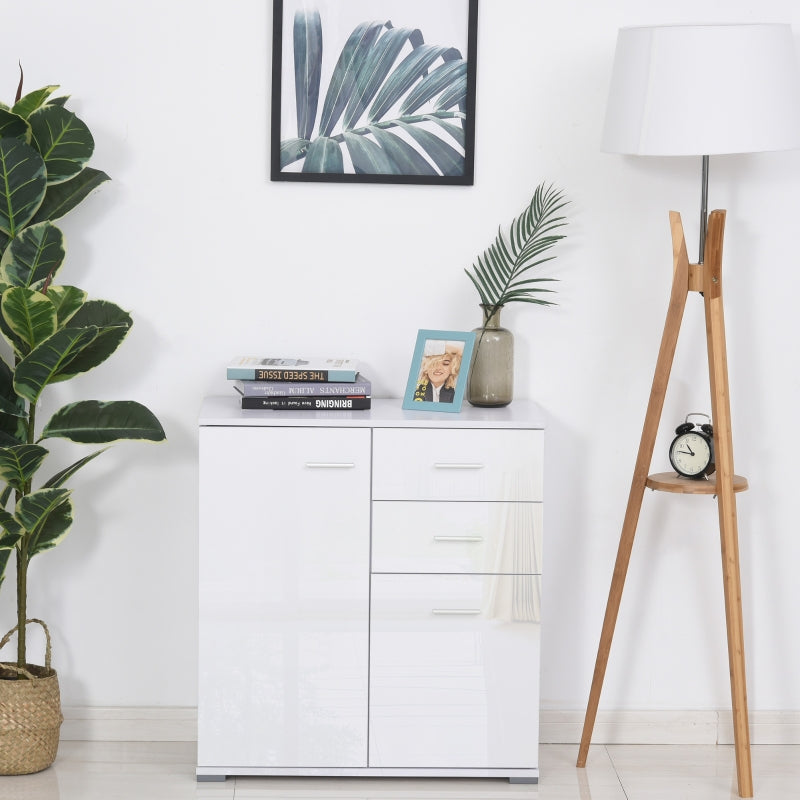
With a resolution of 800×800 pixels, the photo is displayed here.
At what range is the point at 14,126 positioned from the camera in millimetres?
2438

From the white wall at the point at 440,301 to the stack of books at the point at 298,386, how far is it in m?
0.23

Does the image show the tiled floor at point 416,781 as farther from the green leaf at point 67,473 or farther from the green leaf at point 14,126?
the green leaf at point 14,126

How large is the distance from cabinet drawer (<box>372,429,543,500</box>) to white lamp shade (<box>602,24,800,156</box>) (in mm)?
697

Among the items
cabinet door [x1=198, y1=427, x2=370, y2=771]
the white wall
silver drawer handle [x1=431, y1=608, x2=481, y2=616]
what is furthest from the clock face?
cabinet door [x1=198, y1=427, x2=370, y2=771]

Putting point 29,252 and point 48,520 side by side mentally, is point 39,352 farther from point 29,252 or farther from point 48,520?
point 48,520

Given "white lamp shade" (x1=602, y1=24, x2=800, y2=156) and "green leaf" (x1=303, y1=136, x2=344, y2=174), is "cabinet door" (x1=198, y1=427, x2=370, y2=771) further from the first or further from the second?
"white lamp shade" (x1=602, y1=24, x2=800, y2=156)

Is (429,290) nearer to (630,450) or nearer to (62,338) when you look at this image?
(630,450)

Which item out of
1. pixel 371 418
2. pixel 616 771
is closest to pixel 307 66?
pixel 371 418

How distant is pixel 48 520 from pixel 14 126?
875mm

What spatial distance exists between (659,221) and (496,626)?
3.50 feet

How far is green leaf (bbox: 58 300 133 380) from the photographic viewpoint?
2496mm

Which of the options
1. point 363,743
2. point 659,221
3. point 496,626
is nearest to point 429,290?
point 659,221

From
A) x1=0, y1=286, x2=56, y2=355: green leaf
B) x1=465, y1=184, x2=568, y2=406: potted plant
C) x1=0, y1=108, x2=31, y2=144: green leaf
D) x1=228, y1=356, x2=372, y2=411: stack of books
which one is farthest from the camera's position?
x1=465, y1=184, x2=568, y2=406: potted plant

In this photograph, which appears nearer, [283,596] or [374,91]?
[283,596]
